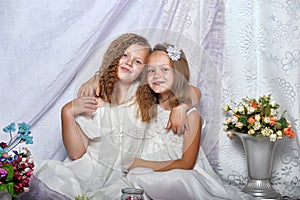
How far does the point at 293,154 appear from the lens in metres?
2.62

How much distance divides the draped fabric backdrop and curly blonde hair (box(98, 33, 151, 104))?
0.04 m

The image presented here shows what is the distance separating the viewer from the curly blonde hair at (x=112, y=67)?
2.33m

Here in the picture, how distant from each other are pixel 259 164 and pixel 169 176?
42 centimetres

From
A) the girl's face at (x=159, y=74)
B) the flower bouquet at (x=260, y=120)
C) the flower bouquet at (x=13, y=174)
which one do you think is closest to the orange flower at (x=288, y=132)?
the flower bouquet at (x=260, y=120)

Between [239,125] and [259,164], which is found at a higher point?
[239,125]

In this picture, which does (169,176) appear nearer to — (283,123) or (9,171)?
(283,123)

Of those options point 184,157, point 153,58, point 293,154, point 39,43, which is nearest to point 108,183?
point 184,157

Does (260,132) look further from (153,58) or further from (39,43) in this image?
(39,43)

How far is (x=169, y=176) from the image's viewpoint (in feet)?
7.29

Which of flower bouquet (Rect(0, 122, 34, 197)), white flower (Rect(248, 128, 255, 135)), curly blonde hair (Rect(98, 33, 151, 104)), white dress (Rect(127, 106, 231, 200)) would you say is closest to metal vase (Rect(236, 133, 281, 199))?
white flower (Rect(248, 128, 255, 135))

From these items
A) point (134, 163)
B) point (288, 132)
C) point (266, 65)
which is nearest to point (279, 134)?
point (288, 132)

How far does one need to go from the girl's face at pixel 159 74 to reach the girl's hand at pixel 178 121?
87 mm

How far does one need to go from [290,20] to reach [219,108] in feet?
1.64

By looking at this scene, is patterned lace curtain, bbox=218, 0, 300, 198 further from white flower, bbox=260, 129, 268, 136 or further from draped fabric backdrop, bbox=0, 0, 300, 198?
white flower, bbox=260, 129, 268, 136
